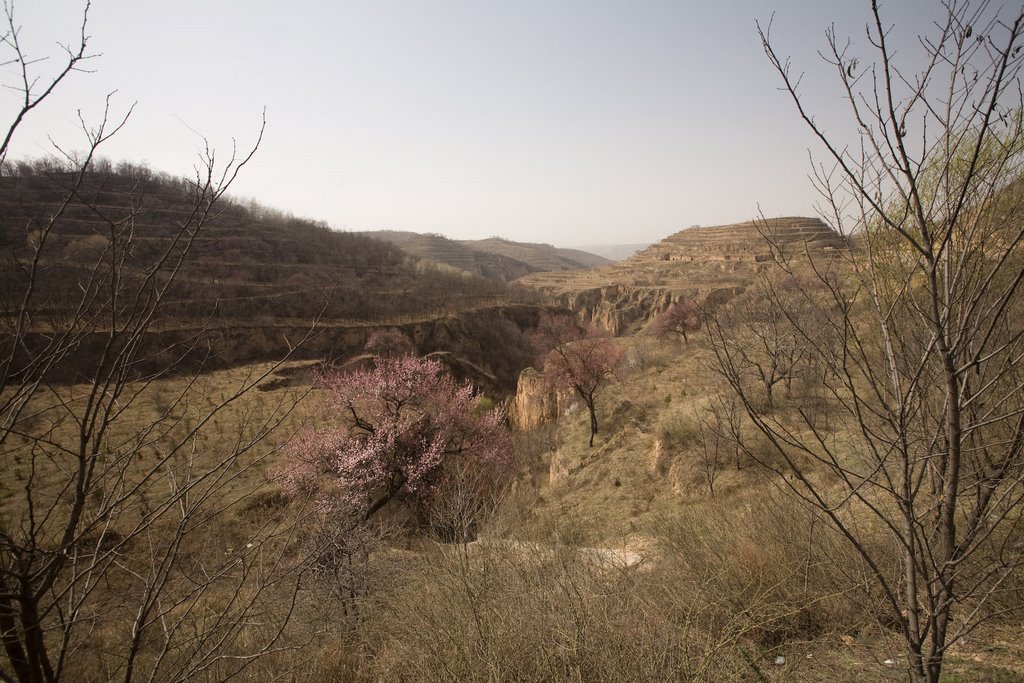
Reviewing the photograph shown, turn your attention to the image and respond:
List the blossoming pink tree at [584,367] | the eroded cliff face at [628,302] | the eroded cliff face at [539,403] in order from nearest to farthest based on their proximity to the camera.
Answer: the blossoming pink tree at [584,367] → the eroded cliff face at [539,403] → the eroded cliff face at [628,302]

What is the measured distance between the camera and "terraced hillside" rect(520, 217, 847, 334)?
152 ft

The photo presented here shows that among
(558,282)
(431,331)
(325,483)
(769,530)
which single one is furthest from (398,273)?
(769,530)

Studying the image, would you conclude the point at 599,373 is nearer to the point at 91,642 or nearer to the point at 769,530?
the point at 769,530

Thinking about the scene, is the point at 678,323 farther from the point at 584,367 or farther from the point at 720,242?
the point at 720,242

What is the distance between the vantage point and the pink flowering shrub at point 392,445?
1191 centimetres

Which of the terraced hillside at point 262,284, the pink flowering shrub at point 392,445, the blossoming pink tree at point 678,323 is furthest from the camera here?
the blossoming pink tree at point 678,323

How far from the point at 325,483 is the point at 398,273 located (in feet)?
149

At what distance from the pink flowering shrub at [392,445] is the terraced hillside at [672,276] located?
27512 millimetres

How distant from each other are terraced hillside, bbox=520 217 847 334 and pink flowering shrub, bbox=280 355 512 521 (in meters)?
27.5

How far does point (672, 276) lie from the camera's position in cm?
5762

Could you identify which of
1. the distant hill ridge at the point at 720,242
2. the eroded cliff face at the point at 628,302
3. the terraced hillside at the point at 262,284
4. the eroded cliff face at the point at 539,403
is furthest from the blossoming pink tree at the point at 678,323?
the distant hill ridge at the point at 720,242

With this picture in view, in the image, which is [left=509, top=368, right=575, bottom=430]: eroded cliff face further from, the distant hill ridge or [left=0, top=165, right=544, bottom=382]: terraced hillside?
the distant hill ridge

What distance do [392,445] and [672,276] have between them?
52.4 m

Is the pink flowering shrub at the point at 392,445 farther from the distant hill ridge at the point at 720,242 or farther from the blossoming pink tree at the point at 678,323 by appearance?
the distant hill ridge at the point at 720,242
